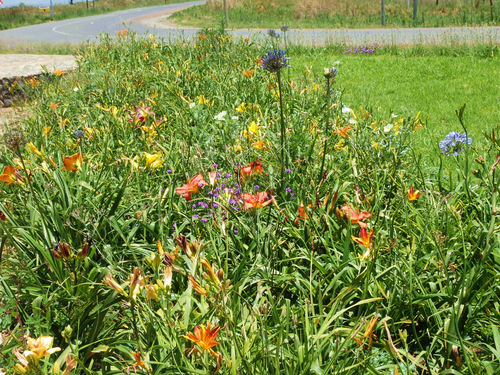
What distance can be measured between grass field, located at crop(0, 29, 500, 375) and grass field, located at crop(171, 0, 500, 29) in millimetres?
14793

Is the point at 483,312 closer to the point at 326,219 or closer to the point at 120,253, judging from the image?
the point at 326,219

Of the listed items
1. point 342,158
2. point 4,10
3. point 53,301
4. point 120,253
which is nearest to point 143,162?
point 120,253

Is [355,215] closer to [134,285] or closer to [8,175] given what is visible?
[134,285]

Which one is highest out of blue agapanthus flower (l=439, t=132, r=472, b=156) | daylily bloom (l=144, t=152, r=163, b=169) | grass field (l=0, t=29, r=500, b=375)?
daylily bloom (l=144, t=152, r=163, b=169)

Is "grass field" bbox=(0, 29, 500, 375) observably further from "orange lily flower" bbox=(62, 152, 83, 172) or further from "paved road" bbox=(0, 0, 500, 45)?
"paved road" bbox=(0, 0, 500, 45)

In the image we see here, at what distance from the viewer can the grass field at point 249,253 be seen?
58.1 inches

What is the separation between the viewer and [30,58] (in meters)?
9.66

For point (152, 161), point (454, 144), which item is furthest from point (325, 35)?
point (152, 161)

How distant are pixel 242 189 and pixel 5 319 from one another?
116 cm

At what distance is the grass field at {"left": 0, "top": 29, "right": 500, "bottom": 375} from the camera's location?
148cm

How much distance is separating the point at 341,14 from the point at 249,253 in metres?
20.6

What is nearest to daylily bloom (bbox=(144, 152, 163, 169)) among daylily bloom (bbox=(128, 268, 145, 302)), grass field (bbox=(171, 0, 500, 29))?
daylily bloom (bbox=(128, 268, 145, 302))

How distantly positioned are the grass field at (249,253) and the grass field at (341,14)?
1479 cm

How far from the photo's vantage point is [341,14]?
68.1ft
